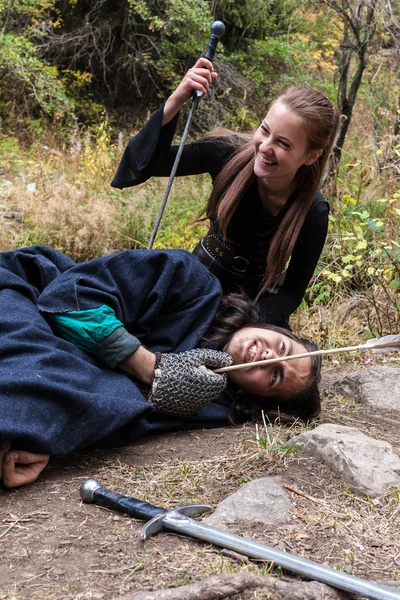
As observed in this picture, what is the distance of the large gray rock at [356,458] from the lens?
2.31m

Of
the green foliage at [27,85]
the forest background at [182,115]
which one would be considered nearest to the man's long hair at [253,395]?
the forest background at [182,115]

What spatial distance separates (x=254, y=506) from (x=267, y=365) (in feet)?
2.64

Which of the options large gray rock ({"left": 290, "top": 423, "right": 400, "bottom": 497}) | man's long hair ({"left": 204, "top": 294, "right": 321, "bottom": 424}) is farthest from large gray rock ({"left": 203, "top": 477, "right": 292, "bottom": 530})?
man's long hair ({"left": 204, "top": 294, "right": 321, "bottom": 424})

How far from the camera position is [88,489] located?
213cm

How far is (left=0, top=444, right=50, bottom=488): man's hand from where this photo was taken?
2213 millimetres

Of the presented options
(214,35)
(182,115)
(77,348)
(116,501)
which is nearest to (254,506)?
(116,501)

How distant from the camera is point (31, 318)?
8.16 ft

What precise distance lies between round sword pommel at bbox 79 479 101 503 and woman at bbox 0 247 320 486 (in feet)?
0.61

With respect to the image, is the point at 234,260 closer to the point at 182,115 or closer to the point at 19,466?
the point at 19,466

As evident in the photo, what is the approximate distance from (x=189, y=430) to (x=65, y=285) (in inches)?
32.2

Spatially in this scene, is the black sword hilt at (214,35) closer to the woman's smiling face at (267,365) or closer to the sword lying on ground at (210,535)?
the woman's smiling face at (267,365)

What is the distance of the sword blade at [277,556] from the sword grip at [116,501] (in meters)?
0.09

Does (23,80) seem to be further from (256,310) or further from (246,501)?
(246,501)

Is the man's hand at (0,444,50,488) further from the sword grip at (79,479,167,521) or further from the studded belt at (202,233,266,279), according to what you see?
the studded belt at (202,233,266,279)
